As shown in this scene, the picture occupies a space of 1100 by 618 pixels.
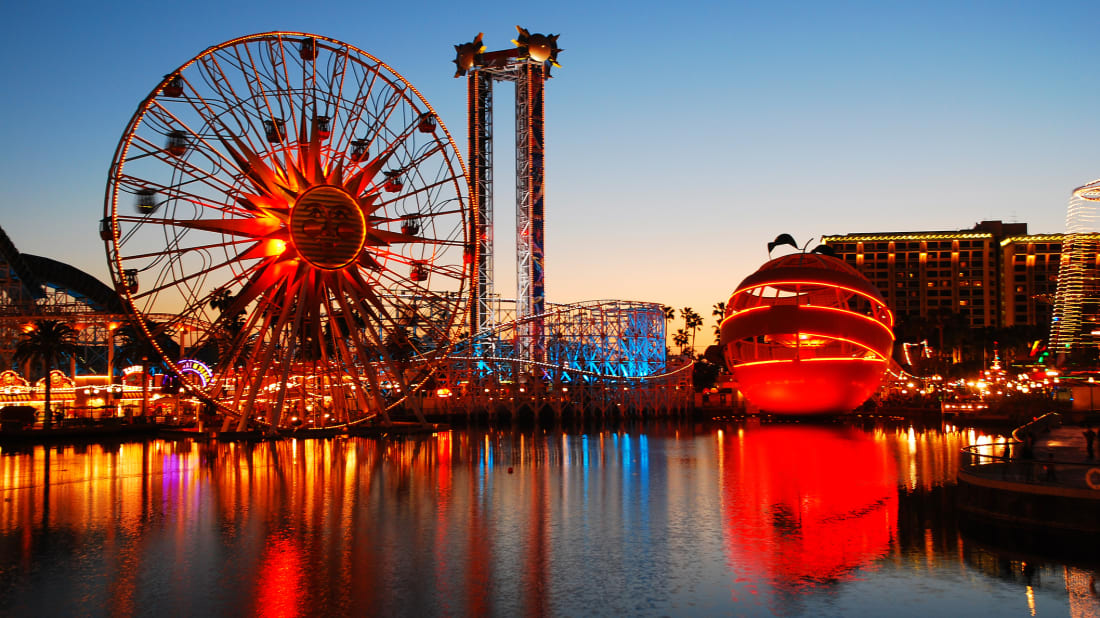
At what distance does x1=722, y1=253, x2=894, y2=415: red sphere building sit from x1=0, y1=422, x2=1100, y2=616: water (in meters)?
21.8

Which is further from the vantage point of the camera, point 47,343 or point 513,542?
point 47,343

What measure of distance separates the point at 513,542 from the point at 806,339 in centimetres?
4177

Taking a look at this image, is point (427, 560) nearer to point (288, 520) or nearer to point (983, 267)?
point (288, 520)

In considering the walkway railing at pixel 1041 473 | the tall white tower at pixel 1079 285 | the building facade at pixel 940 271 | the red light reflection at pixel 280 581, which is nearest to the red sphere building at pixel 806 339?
the tall white tower at pixel 1079 285

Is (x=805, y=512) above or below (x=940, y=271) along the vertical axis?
below

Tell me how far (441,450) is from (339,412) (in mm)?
12327

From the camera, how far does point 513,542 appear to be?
15.5 meters

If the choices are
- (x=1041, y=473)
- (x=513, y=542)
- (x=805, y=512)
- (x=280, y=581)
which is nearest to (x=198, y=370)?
(x=513, y=542)

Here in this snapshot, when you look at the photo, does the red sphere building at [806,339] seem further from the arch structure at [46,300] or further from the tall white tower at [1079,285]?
the arch structure at [46,300]

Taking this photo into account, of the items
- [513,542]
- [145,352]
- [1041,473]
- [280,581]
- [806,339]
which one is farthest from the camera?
[806,339]

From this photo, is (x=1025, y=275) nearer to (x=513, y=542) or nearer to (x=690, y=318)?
(x=690, y=318)

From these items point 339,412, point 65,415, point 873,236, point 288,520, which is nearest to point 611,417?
point 339,412

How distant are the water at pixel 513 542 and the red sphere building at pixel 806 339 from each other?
21768 mm

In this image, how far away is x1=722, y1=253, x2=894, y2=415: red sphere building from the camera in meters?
50.4
